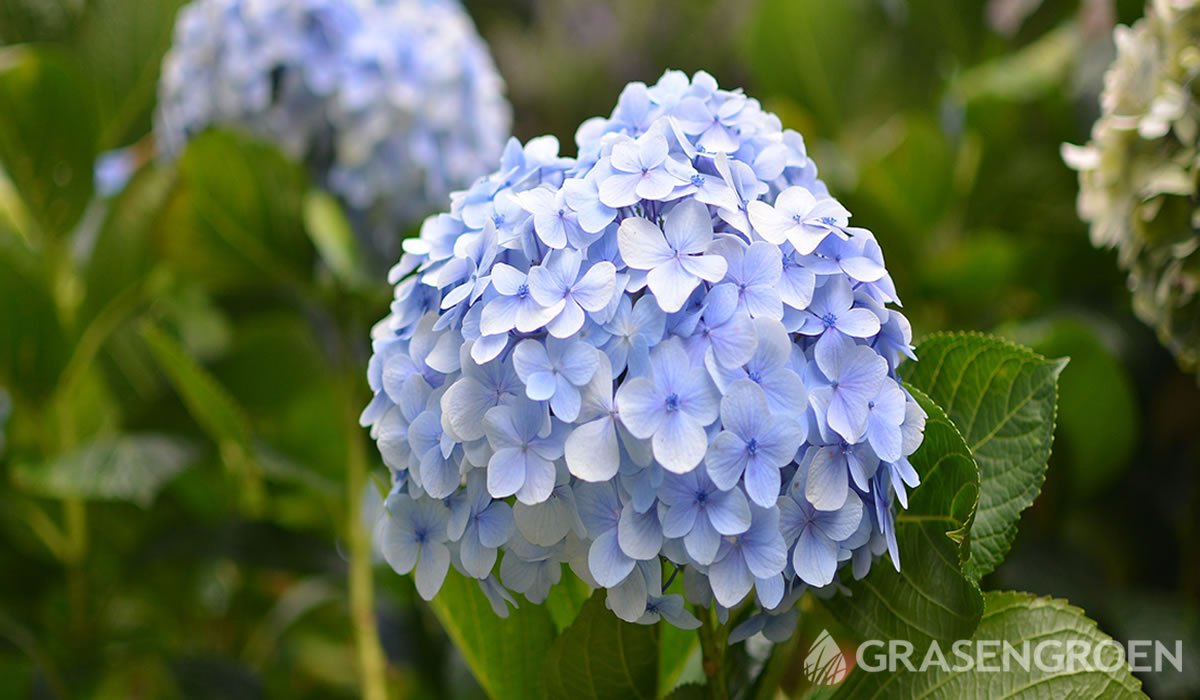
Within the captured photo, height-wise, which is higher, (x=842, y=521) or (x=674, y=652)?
(x=842, y=521)

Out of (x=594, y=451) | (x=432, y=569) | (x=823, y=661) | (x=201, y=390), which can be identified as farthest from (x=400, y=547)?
(x=201, y=390)

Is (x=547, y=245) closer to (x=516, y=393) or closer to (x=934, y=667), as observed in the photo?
(x=516, y=393)

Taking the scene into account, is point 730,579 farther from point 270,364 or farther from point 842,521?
point 270,364

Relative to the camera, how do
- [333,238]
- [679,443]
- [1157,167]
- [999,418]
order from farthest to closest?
1. [333,238]
2. [1157,167]
3. [999,418]
4. [679,443]

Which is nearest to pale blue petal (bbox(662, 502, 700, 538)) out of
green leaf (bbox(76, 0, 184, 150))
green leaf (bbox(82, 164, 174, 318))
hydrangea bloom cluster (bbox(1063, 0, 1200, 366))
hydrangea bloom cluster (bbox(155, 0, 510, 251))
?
hydrangea bloom cluster (bbox(1063, 0, 1200, 366))

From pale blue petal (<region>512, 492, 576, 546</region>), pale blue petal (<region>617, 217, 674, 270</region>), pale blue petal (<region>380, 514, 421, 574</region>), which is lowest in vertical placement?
pale blue petal (<region>380, 514, 421, 574</region>)

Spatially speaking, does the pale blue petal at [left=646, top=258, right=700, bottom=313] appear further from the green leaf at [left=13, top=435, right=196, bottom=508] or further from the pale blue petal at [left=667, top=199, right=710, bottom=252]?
the green leaf at [left=13, top=435, right=196, bottom=508]
